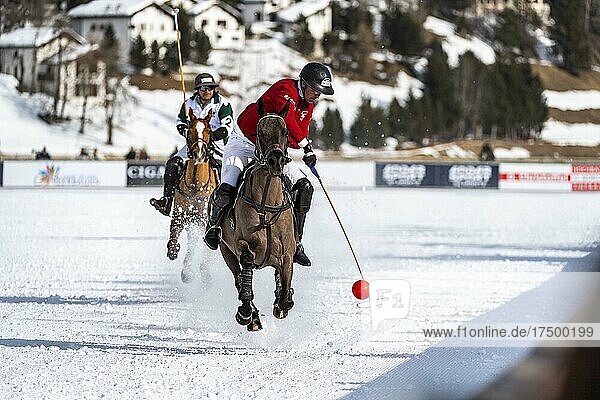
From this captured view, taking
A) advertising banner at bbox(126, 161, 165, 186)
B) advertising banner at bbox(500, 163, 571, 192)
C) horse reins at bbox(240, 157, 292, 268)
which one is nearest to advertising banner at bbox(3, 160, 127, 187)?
advertising banner at bbox(126, 161, 165, 186)

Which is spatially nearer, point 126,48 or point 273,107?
point 273,107

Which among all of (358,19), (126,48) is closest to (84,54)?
(126,48)

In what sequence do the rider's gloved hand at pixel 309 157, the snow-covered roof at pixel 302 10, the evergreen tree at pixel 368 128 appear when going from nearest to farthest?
the rider's gloved hand at pixel 309 157, the evergreen tree at pixel 368 128, the snow-covered roof at pixel 302 10

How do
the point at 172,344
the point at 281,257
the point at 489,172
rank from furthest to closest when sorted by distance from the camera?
the point at 489,172 → the point at 172,344 → the point at 281,257

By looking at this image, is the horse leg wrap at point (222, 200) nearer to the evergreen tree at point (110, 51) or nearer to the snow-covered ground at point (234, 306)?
the snow-covered ground at point (234, 306)

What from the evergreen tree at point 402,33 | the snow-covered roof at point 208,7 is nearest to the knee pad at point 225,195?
the snow-covered roof at point 208,7

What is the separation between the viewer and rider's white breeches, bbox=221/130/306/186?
7.71 metres

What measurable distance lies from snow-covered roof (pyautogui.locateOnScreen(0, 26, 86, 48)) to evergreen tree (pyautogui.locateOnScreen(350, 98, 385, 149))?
17858 millimetres

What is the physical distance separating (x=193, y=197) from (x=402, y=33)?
215 ft

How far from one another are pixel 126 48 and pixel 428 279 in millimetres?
52975

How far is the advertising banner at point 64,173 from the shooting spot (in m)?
29.2

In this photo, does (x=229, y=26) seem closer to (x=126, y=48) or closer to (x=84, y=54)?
(x=126, y=48)

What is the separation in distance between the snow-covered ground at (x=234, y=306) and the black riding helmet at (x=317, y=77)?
6.18 ft

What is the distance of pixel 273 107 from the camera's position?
7.34 meters
